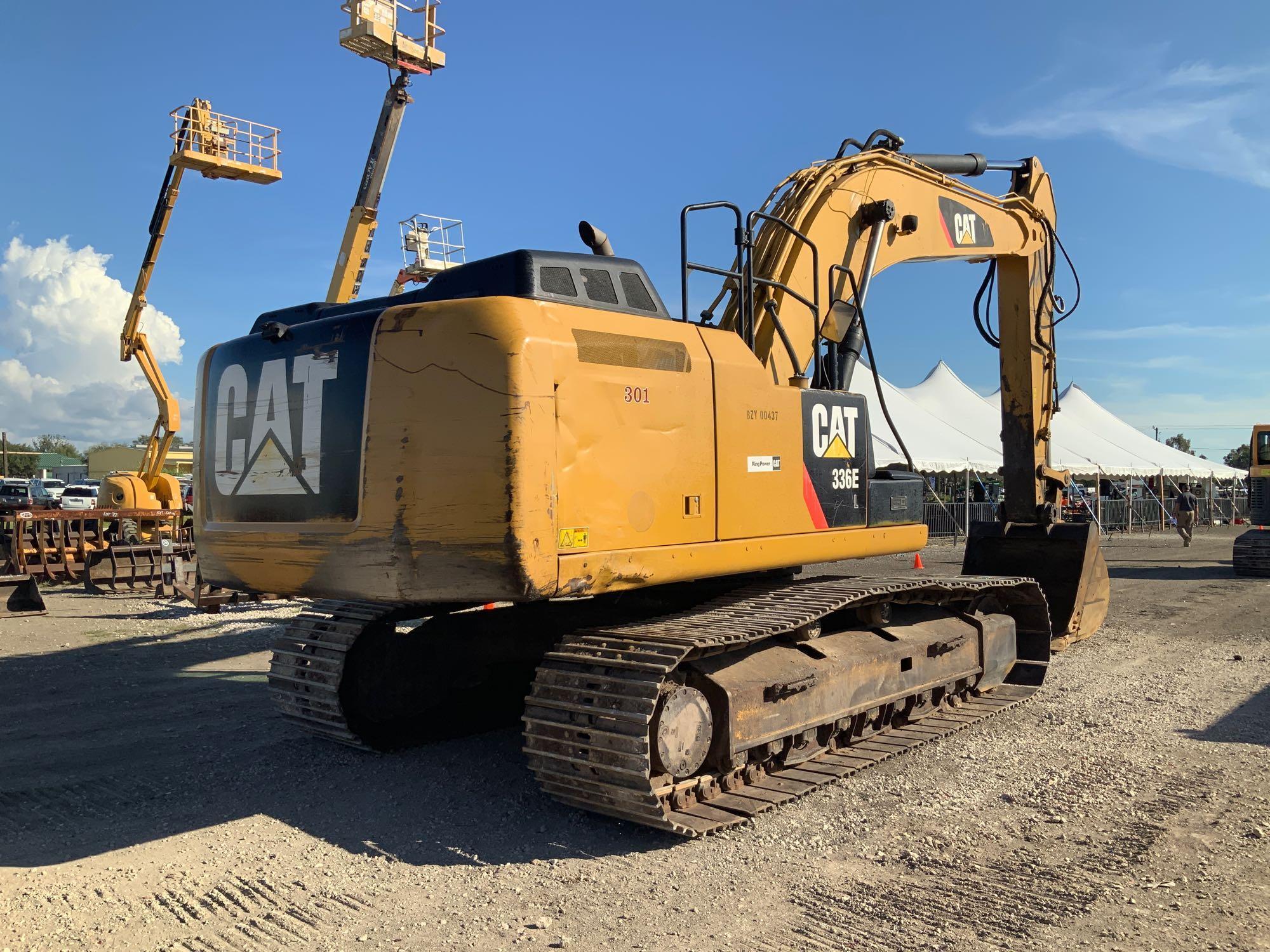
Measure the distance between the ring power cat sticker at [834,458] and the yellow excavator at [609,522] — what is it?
20 millimetres

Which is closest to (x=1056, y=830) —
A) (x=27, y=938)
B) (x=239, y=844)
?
(x=239, y=844)

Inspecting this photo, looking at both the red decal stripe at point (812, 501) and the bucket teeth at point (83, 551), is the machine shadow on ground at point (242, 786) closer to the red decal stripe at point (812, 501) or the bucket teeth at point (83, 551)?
the red decal stripe at point (812, 501)

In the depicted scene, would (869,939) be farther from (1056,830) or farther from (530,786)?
(530,786)

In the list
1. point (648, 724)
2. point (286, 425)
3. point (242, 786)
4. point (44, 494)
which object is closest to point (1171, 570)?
point (648, 724)

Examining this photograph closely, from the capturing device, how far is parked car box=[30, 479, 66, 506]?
40875 millimetres

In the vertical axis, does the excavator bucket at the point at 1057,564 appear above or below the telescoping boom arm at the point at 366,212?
below

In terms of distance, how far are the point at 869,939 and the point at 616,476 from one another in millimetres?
2197

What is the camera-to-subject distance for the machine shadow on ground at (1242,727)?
6273 mm

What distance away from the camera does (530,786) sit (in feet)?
18.1

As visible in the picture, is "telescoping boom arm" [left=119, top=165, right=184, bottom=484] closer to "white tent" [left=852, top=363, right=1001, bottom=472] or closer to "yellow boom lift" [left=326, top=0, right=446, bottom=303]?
"yellow boom lift" [left=326, top=0, right=446, bottom=303]

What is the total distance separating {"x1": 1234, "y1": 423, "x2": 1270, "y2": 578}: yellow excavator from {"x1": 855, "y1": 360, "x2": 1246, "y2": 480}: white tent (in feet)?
21.7

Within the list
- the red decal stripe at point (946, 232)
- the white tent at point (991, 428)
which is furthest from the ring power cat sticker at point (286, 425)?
the white tent at point (991, 428)

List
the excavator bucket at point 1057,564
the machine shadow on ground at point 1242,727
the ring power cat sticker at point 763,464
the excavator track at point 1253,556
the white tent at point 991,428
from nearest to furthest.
Answer: the ring power cat sticker at point 763,464, the machine shadow on ground at point 1242,727, the excavator bucket at point 1057,564, the excavator track at point 1253,556, the white tent at point 991,428

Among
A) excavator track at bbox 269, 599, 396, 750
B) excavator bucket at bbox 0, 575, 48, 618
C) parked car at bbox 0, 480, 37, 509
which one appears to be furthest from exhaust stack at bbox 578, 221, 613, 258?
parked car at bbox 0, 480, 37, 509
